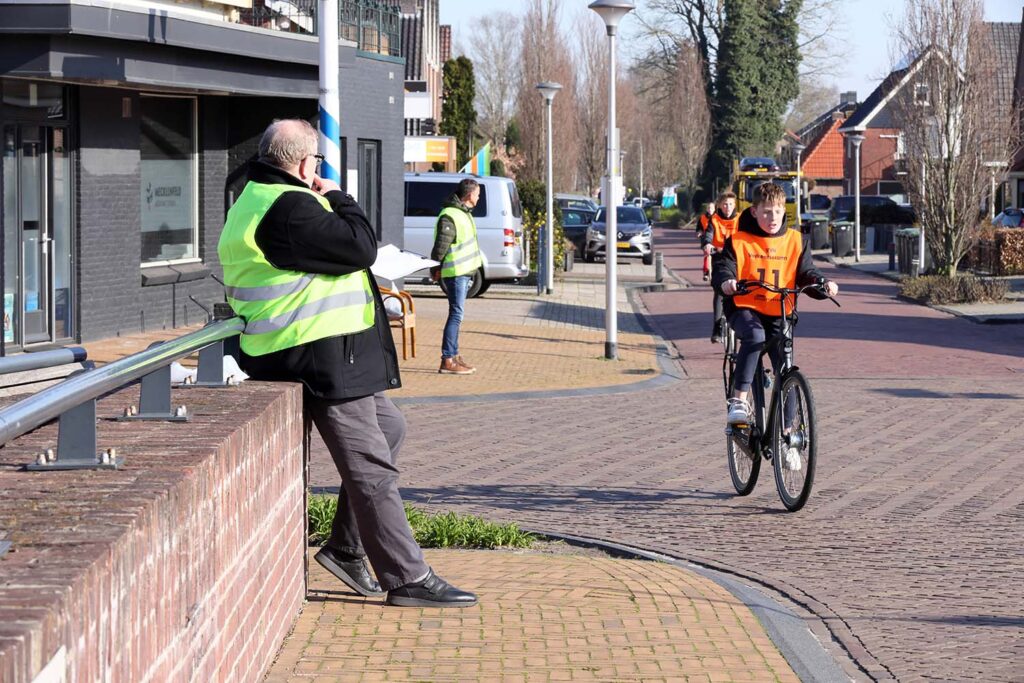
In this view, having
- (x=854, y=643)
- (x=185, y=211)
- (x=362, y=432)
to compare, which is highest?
(x=185, y=211)

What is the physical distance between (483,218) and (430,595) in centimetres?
2006

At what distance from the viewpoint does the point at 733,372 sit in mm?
9102

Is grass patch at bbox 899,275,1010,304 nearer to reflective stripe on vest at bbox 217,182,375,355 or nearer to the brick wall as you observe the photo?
the brick wall

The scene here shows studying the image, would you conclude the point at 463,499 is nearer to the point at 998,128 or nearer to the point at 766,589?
the point at 766,589

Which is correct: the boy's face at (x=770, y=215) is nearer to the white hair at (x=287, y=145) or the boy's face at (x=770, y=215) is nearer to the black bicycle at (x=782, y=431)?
the black bicycle at (x=782, y=431)

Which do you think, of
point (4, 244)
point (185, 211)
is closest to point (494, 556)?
point (4, 244)

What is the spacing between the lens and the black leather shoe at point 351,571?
6.09m

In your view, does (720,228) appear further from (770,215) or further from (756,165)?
(756,165)

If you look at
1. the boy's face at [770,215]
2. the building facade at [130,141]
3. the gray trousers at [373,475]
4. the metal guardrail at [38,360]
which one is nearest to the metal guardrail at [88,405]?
the metal guardrail at [38,360]

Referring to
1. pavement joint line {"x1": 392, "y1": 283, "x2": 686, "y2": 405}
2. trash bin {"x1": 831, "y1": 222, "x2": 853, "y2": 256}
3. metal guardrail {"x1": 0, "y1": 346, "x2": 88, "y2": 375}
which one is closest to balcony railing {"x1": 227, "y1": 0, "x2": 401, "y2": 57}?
pavement joint line {"x1": 392, "y1": 283, "x2": 686, "y2": 405}

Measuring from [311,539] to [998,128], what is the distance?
82.0ft

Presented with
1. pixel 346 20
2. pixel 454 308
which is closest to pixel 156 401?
pixel 454 308

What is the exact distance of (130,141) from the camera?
57.7 feet

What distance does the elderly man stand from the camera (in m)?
5.36
